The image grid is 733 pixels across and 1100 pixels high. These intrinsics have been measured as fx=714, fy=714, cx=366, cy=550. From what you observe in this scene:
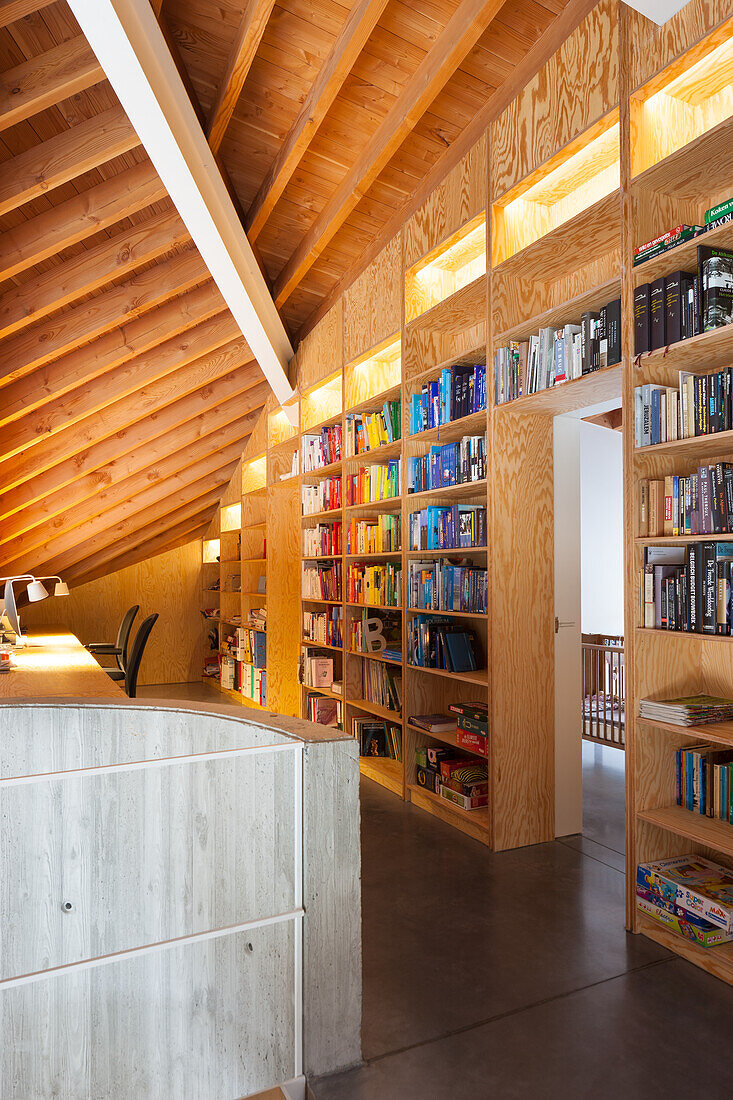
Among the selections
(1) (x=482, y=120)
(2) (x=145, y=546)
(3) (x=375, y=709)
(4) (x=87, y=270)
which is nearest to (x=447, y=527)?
(3) (x=375, y=709)

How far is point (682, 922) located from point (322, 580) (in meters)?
3.36

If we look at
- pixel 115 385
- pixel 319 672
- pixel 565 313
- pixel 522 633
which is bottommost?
pixel 319 672

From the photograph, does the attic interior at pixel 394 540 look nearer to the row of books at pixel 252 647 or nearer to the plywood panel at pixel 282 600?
the plywood panel at pixel 282 600

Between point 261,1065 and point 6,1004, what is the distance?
62 cm

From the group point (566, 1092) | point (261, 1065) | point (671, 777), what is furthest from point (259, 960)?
point (671, 777)

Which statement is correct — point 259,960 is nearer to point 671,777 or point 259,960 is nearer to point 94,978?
point 94,978

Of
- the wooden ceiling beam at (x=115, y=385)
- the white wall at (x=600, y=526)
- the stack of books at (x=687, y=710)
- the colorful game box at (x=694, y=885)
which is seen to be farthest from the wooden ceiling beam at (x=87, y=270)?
the white wall at (x=600, y=526)

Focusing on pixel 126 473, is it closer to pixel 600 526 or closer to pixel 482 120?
pixel 482 120

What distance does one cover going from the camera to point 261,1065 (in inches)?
68.7

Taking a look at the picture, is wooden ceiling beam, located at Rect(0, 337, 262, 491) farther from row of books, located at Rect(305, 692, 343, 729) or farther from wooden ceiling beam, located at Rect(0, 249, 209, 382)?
row of books, located at Rect(305, 692, 343, 729)

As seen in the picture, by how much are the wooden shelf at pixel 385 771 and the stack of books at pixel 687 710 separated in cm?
189

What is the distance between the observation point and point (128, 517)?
7.11 meters

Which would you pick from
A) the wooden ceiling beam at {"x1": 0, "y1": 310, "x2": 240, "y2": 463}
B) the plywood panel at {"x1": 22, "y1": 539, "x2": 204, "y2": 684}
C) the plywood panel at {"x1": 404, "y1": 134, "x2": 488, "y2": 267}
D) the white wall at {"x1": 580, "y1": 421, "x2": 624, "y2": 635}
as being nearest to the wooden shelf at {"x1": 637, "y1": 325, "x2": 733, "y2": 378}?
the plywood panel at {"x1": 404, "y1": 134, "x2": 488, "y2": 267}

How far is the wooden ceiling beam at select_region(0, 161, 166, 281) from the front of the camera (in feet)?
10.6
